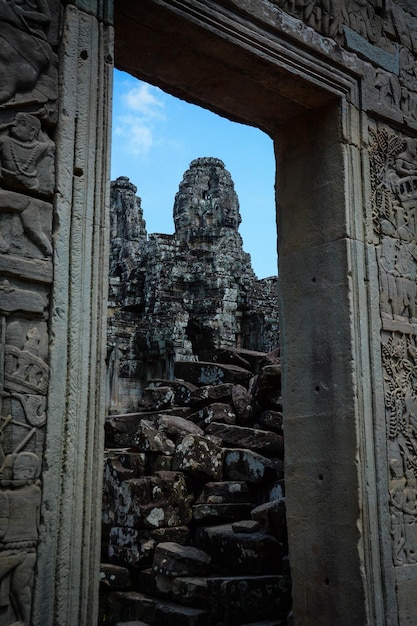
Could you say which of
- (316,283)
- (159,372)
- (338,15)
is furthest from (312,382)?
(159,372)

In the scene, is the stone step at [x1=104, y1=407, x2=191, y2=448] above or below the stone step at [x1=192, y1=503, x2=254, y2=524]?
above

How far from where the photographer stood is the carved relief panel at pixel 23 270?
2.64 m

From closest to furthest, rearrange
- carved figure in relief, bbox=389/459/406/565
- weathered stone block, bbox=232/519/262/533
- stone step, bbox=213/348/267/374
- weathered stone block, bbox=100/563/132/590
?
Answer: carved figure in relief, bbox=389/459/406/565, weathered stone block, bbox=232/519/262/533, weathered stone block, bbox=100/563/132/590, stone step, bbox=213/348/267/374

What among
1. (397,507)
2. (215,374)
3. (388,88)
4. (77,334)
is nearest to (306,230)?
(388,88)

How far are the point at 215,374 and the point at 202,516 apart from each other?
2534mm

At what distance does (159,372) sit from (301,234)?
690 inches

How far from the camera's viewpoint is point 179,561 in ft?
18.2

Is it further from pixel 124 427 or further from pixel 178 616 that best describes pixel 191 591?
pixel 124 427

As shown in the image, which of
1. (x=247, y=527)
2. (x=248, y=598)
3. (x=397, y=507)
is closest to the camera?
(x=397, y=507)

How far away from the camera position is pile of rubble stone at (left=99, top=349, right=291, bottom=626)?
17.0 feet

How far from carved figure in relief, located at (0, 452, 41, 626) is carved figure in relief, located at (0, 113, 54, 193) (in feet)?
3.84

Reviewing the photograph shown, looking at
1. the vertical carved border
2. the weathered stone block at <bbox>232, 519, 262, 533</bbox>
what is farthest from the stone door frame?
the weathered stone block at <bbox>232, 519, 262, 533</bbox>

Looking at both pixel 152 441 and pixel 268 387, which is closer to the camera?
pixel 152 441

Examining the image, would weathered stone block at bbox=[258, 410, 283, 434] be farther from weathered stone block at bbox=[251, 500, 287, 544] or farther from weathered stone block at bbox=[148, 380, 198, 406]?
weathered stone block at bbox=[148, 380, 198, 406]
